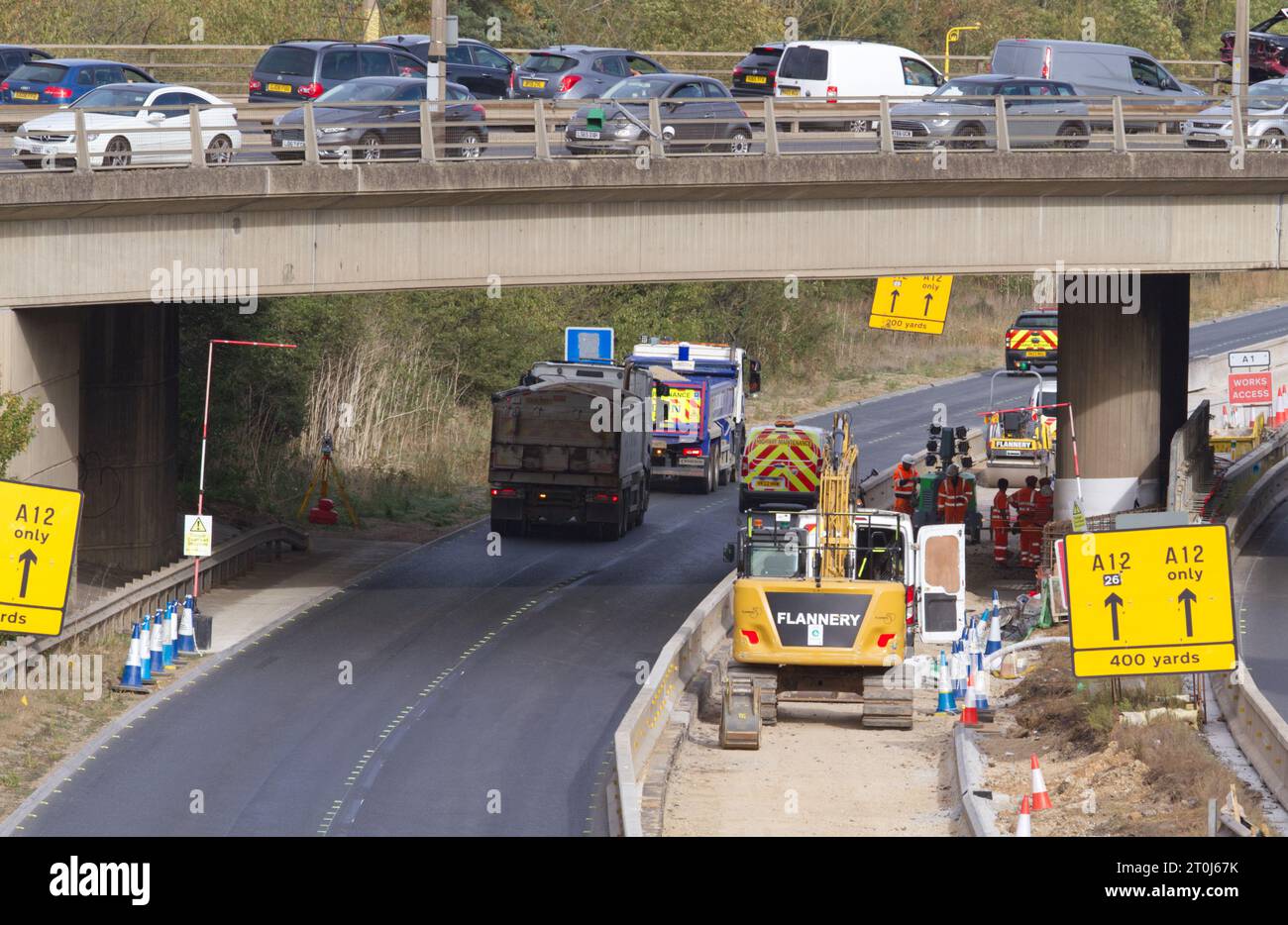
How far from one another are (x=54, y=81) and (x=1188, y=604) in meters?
27.5

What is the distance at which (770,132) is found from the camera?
1154 inches

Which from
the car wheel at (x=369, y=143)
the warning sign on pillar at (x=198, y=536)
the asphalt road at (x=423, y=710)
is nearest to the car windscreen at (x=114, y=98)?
the car wheel at (x=369, y=143)

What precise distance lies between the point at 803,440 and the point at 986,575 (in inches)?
215

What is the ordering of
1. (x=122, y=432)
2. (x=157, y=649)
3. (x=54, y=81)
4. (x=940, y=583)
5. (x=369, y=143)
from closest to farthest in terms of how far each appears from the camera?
(x=157, y=649), (x=940, y=583), (x=369, y=143), (x=122, y=432), (x=54, y=81)

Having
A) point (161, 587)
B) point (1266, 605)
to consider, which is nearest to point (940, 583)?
point (1266, 605)

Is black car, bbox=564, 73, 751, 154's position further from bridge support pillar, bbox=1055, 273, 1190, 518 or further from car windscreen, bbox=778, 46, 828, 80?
bridge support pillar, bbox=1055, 273, 1190, 518

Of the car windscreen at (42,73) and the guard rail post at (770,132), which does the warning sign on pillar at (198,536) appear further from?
the car windscreen at (42,73)

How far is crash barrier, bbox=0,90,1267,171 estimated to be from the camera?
28.5 metres

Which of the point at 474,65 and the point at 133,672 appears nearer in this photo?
the point at 133,672

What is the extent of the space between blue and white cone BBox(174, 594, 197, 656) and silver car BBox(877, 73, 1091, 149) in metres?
13.4

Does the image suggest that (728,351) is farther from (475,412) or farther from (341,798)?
(341,798)

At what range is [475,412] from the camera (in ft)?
179

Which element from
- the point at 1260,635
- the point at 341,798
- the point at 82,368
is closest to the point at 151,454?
the point at 82,368

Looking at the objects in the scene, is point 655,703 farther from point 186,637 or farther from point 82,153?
point 82,153
